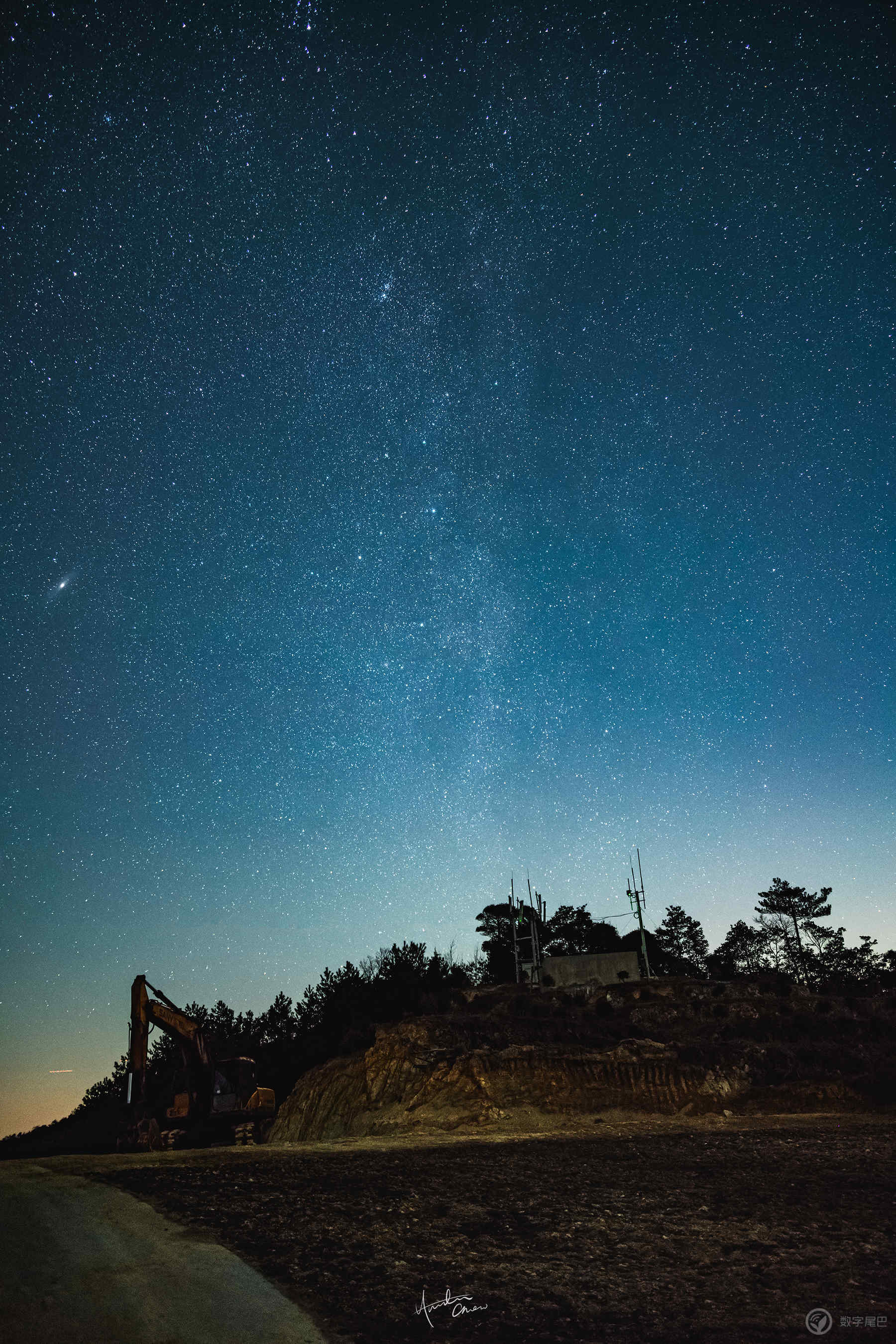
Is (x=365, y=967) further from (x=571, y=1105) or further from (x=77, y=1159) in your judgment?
(x=77, y=1159)

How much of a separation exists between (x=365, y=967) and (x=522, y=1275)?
67.5 metres

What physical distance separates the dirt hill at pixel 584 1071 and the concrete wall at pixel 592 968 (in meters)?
19.8

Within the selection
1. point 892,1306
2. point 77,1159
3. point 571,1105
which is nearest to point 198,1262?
point 892,1306

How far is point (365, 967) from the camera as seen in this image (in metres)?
71.9

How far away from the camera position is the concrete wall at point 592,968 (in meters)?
58.4

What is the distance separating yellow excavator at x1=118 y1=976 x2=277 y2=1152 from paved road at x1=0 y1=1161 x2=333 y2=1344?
16698 mm

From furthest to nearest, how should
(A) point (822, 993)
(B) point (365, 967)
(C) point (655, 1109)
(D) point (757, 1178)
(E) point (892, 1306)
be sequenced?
1. (B) point (365, 967)
2. (A) point (822, 993)
3. (C) point (655, 1109)
4. (D) point (757, 1178)
5. (E) point (892, 1306)

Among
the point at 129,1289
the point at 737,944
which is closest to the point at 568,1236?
the point at 129,1289

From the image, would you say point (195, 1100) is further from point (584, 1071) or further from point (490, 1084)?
point (584, 1071)

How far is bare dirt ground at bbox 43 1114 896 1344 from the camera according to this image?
7156 millimetres
